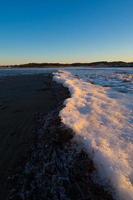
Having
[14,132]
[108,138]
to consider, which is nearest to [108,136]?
[108,138]

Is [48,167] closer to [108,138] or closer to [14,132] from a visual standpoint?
[108,138]

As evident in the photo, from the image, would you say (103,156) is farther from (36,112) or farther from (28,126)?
(36,112)

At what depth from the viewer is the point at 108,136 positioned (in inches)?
192

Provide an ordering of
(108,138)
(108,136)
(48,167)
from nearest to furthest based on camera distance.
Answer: (48,167), (108,138), (108,136)

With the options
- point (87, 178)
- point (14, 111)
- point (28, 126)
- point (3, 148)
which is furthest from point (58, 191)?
point (14, 111)

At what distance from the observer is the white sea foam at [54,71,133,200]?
133 inches

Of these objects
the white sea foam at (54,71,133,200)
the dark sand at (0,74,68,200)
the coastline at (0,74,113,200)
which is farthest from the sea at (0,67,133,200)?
the dark sand at (0,74,68,200)

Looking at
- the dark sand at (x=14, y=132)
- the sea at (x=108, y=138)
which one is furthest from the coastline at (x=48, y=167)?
the sea at (x=108, y=138)

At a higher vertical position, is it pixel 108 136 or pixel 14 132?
pixel 108 136

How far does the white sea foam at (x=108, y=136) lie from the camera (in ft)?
11.1

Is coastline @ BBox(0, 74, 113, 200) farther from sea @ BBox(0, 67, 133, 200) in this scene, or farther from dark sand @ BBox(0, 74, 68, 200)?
sea @ BBox(0, 67, 133, 200)

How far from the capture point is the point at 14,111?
314 inches

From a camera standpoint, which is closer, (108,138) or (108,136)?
(108,138)

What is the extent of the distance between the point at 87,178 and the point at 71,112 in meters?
3.06
